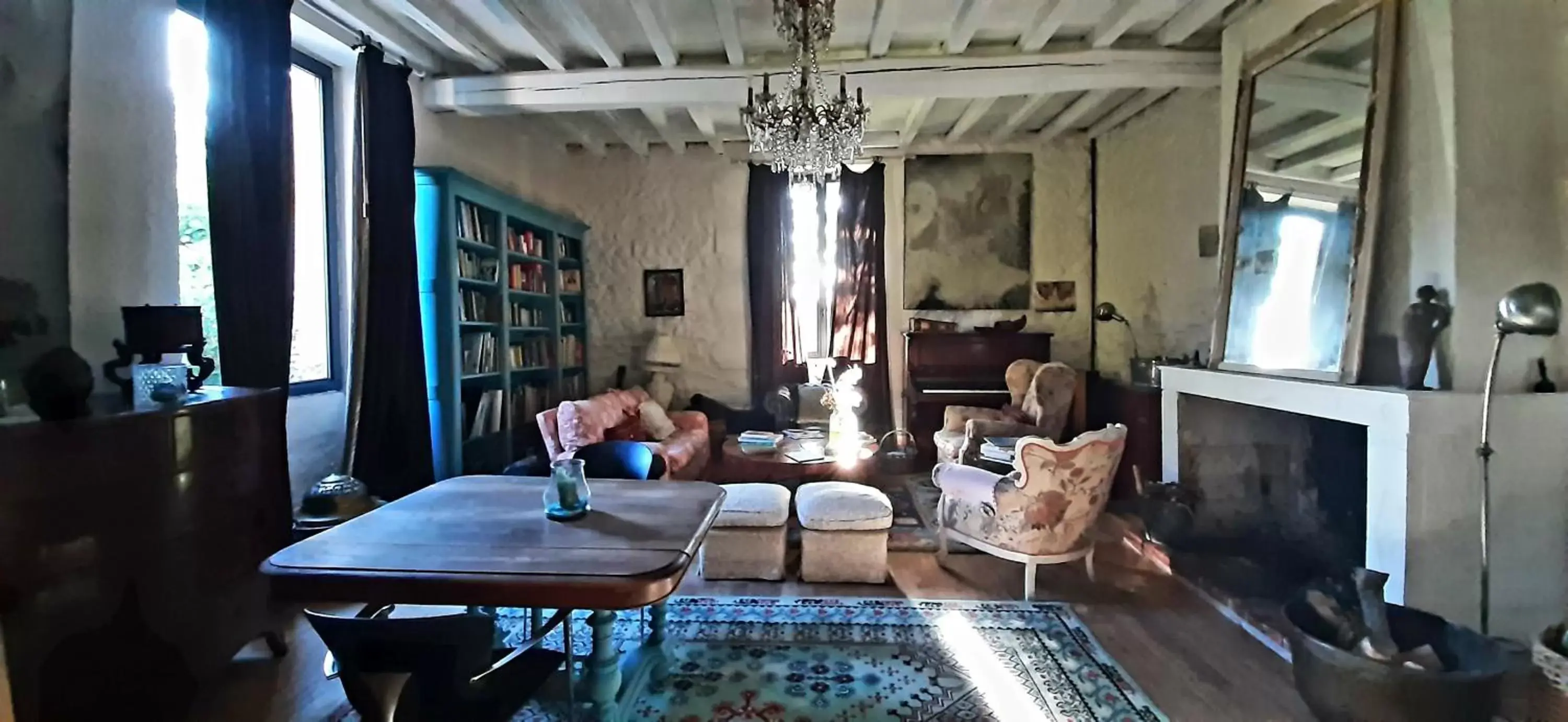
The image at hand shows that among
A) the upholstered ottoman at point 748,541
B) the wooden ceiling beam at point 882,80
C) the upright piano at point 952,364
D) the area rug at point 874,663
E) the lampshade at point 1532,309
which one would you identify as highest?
the wooden ceiling beam at point 882,80

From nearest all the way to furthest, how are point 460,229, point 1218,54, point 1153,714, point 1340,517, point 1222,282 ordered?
point 1153,714, point 1340,517, point 1222,282, point 1218,54, point 460,229

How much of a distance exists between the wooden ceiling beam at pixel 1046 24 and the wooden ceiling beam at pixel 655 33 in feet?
6.95

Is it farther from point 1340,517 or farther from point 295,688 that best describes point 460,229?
point 1340,517

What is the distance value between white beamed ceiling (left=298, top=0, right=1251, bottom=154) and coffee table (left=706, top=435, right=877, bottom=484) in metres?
2.30

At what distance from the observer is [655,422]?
5.56 m

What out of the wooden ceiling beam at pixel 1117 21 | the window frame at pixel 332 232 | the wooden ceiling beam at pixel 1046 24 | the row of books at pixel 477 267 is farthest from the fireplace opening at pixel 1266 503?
the window frame at pixel 332 232

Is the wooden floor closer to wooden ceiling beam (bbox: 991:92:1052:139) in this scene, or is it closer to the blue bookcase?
the blue bookcase

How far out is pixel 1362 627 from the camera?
2303mm

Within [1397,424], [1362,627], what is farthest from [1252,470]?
[1362,627]

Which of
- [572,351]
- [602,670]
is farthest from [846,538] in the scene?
[572,351]

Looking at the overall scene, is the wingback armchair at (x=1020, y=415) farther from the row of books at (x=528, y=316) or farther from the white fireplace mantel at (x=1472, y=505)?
the row of books at (x=528, y=316)

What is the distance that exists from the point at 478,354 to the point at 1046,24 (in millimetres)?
4065

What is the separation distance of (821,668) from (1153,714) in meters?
1.14

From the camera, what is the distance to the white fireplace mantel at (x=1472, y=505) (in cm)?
250
